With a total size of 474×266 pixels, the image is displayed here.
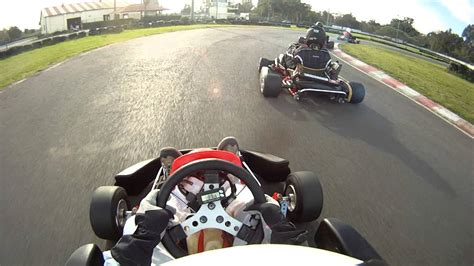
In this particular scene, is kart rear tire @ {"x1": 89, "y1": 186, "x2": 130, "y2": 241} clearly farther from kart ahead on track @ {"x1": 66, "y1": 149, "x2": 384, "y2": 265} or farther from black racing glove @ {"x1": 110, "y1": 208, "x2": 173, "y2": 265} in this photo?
black racing glove @ {"x1": 110, "y1": 208, "x2": 173, "y2": 265}

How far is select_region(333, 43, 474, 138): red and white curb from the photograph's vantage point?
830cm

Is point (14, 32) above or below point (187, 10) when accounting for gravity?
below

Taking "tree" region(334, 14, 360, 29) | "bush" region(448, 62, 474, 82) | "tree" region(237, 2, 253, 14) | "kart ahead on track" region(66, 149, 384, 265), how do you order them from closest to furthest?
1. "kart ahead on track" region(66, 149, 384, 265)
2. "bush" region(448, 62, 474, 82)
3. "tree" region(334, 14, 360, 29)
4. "tree" region(237, 2, 253, 14)

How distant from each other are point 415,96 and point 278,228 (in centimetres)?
936

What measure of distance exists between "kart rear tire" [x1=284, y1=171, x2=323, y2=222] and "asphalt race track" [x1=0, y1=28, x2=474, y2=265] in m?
0.55

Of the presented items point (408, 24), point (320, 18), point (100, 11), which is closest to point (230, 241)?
point (100, 11)

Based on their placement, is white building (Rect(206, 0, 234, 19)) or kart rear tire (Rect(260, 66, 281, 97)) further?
white building (Rect(206, 0, 234, 19))

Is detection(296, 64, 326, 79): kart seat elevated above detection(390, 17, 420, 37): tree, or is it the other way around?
detection(390, 17, 420, 37): tree

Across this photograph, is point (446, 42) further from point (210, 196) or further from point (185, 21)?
point (210, 196)

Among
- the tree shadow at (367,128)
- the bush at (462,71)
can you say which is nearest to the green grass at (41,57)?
Answer: the tree shadow at (367,128)

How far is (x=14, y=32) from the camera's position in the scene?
210 inches

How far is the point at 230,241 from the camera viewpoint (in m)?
2.52

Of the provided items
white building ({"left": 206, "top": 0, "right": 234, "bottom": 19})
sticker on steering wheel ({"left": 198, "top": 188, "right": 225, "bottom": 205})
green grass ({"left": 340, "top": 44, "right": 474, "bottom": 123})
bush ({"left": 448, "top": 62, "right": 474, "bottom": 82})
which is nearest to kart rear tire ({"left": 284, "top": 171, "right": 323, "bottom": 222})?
sticker on steering wheel ({"left": 198, "top": 188, "right": 225, "bottom": 205})

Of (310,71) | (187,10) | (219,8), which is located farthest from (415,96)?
(219,8)
